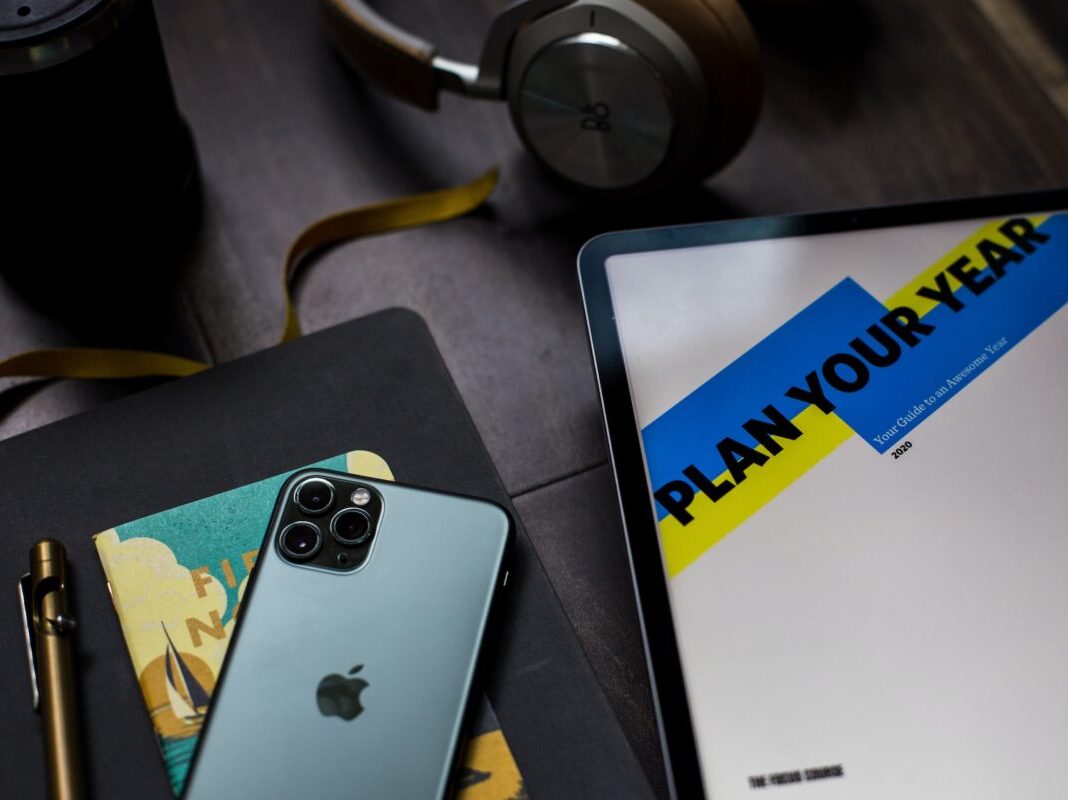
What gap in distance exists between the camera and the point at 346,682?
457mm

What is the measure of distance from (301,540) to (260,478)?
0.18 feet

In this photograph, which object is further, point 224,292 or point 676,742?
point 224,292

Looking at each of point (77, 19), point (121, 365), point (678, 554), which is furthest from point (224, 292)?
Answer: point (678, 554)

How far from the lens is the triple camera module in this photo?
49 cm

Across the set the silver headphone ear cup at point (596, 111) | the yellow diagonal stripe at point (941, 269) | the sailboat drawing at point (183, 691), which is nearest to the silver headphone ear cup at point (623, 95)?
the silver headphone ear cup at point (596, 111)

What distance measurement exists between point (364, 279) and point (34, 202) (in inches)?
7.1

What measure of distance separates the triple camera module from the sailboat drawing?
0.07 m

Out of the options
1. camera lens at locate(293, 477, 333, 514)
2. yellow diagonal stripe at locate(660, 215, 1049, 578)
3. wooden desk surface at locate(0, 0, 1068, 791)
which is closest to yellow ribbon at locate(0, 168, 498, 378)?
wooden desk surface at locate(0, 0, 1068, 791)

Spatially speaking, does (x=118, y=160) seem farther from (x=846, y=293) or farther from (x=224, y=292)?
(x=846, y=293)

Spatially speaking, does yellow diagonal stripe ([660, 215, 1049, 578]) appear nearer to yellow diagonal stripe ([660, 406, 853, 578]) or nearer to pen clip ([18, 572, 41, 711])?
yellow diagonal stripe ([660, 406, 853, 578])

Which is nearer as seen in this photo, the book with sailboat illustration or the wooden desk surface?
the book with sailboat illustration

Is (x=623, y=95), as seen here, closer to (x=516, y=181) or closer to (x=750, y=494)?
(x=516, y=181)

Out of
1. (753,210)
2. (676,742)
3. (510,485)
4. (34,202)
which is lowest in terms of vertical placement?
(676,742)

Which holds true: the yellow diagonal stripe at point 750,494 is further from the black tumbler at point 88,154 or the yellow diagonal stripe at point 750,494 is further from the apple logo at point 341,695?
the black tumbler at point 88,154
